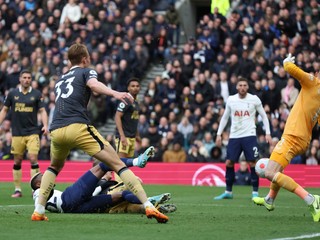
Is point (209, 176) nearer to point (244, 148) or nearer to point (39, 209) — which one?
point (244, 148)

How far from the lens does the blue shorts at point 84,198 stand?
1341 centimetres

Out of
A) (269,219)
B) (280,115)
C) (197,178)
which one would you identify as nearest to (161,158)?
(197,178)

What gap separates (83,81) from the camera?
12430mm

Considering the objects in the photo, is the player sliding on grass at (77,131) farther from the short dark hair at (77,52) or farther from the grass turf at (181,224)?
the grass turf at (181,224)

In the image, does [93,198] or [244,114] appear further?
[244,114]

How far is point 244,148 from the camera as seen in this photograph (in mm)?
19438

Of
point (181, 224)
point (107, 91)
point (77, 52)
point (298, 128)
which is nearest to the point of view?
point (107, 91)

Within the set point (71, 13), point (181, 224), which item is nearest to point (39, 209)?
point (181, 224)

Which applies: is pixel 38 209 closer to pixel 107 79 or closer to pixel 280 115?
pixel 280 115

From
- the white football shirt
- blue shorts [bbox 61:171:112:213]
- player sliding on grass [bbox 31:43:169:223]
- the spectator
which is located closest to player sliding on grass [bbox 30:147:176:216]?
blue shorts [bbox 61:171:112:213]

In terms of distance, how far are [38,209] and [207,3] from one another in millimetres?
22308

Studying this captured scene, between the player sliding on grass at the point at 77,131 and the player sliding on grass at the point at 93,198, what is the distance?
0.84 metres

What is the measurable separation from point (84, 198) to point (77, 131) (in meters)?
1.74

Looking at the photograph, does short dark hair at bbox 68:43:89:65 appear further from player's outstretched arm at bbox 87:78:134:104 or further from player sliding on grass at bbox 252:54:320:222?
player sliding on grass at bbox 252:54:320:222
